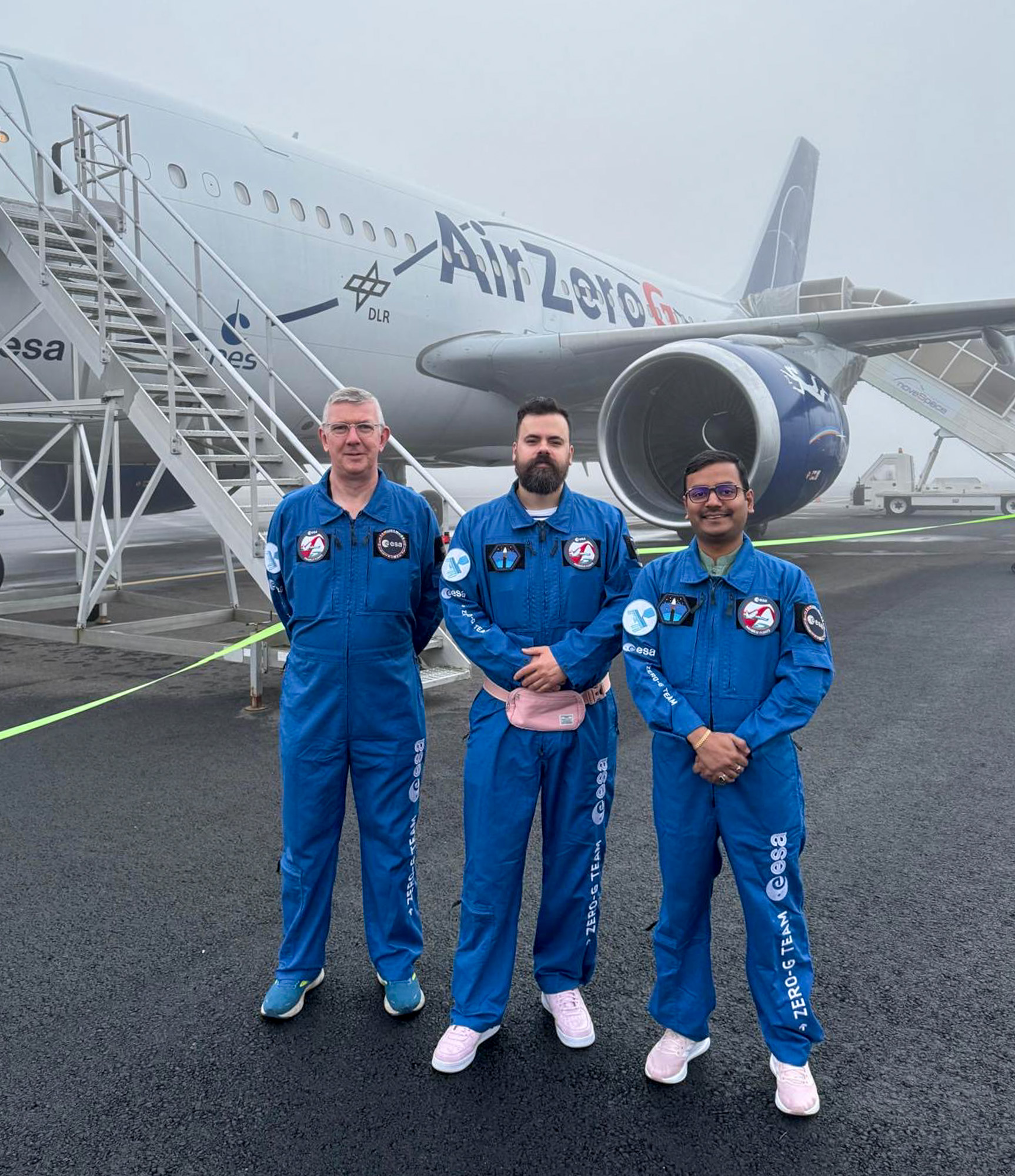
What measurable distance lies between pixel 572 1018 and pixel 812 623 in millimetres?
1158

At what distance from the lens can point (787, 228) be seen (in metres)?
22.7

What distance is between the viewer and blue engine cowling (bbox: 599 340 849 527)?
7.94 meters

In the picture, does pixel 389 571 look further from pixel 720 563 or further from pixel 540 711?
pixel 720 563

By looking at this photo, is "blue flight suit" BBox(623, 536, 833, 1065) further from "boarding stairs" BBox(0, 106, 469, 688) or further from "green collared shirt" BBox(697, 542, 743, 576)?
"boarding stairs" BBox(0, 106, 469, 688)

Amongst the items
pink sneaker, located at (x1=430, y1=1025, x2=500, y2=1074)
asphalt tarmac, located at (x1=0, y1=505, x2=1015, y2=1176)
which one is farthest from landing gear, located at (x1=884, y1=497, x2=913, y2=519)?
pink sneaker, located at (x1=430, y1=1025, x2=500, y2=1074)

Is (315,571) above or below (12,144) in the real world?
below

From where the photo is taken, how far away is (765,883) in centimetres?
217

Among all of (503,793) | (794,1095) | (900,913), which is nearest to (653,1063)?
(794,1095)

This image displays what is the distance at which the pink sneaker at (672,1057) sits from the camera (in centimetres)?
215

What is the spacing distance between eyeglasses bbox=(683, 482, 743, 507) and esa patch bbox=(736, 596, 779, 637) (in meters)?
0.25

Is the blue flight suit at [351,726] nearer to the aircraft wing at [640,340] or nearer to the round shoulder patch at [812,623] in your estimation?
the round shoulder patch at [812,623]

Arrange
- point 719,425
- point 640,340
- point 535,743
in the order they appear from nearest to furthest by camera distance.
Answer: point 535,743 < point 719,425 < point 640,340

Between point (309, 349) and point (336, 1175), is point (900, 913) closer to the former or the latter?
point (336, 1175)

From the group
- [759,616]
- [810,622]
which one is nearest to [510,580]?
[759,616]
